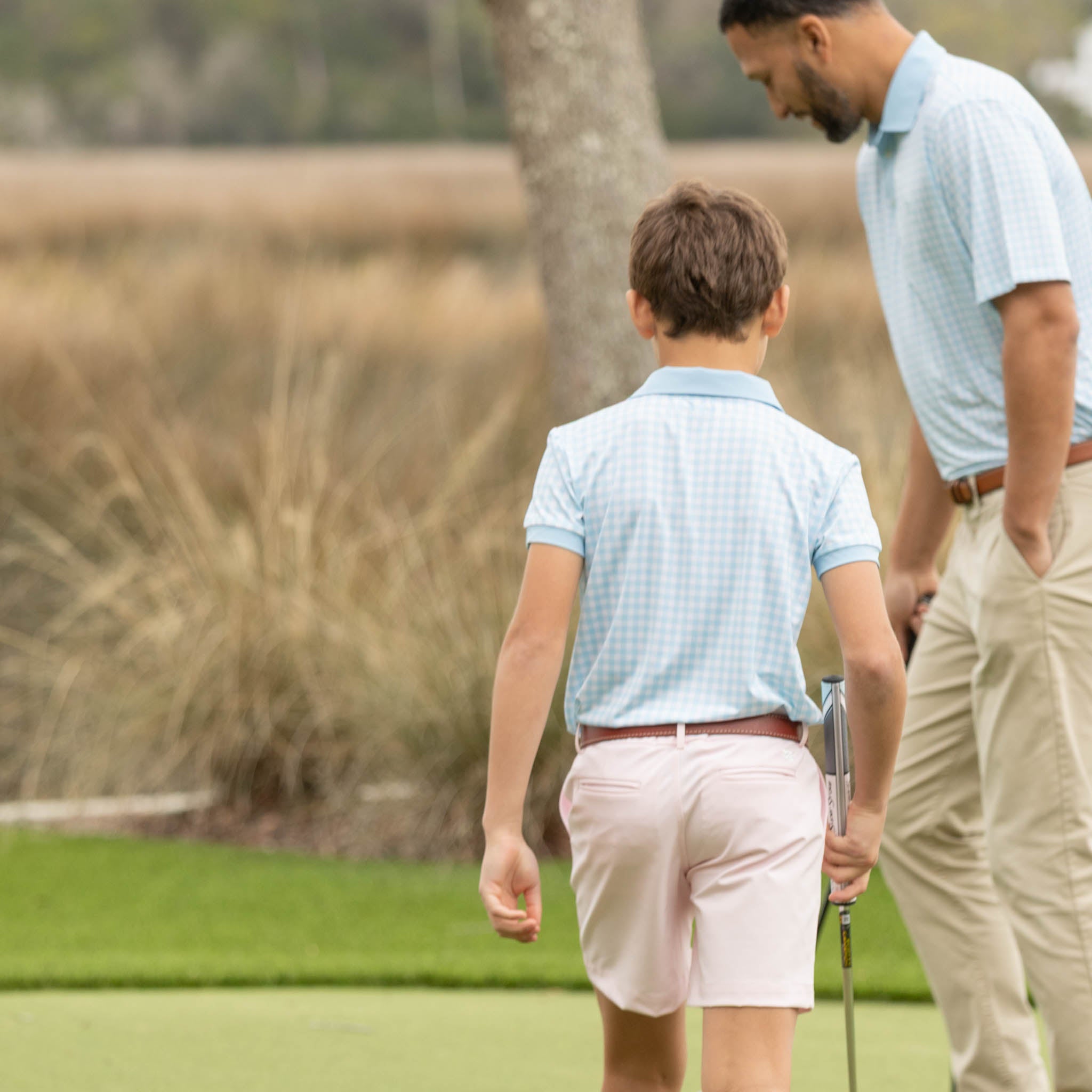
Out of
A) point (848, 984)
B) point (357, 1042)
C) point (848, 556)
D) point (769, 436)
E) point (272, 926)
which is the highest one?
point (769, 436)

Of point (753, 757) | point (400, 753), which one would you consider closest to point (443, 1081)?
point (753, 757)

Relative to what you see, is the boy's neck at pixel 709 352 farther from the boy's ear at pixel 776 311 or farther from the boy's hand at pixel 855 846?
the boy's hand at pixel 855 846

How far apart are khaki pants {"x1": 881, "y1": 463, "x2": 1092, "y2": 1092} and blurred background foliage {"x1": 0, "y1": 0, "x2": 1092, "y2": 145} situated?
1252cm

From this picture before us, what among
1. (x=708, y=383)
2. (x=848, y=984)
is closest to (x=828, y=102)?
(x=708, y=383)

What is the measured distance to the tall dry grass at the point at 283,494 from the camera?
202 inches

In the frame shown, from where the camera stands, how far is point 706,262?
72.3 inches

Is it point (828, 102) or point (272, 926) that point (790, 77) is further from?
point (272, 926)

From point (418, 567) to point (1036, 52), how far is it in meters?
10.9

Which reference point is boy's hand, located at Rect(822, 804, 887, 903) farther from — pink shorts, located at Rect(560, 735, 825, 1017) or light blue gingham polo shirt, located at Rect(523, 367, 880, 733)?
light blue gingham polo shirt, located at Rect(523, 367, 880, 733)

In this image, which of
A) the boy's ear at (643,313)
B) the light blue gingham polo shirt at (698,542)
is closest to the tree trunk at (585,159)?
the boy's ear at (643,313)

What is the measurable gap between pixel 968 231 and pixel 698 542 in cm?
78

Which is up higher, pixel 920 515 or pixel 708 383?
pixel 708 383

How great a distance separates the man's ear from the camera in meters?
2.44

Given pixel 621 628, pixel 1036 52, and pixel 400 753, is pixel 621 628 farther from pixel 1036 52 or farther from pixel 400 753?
pixel 1036 52
